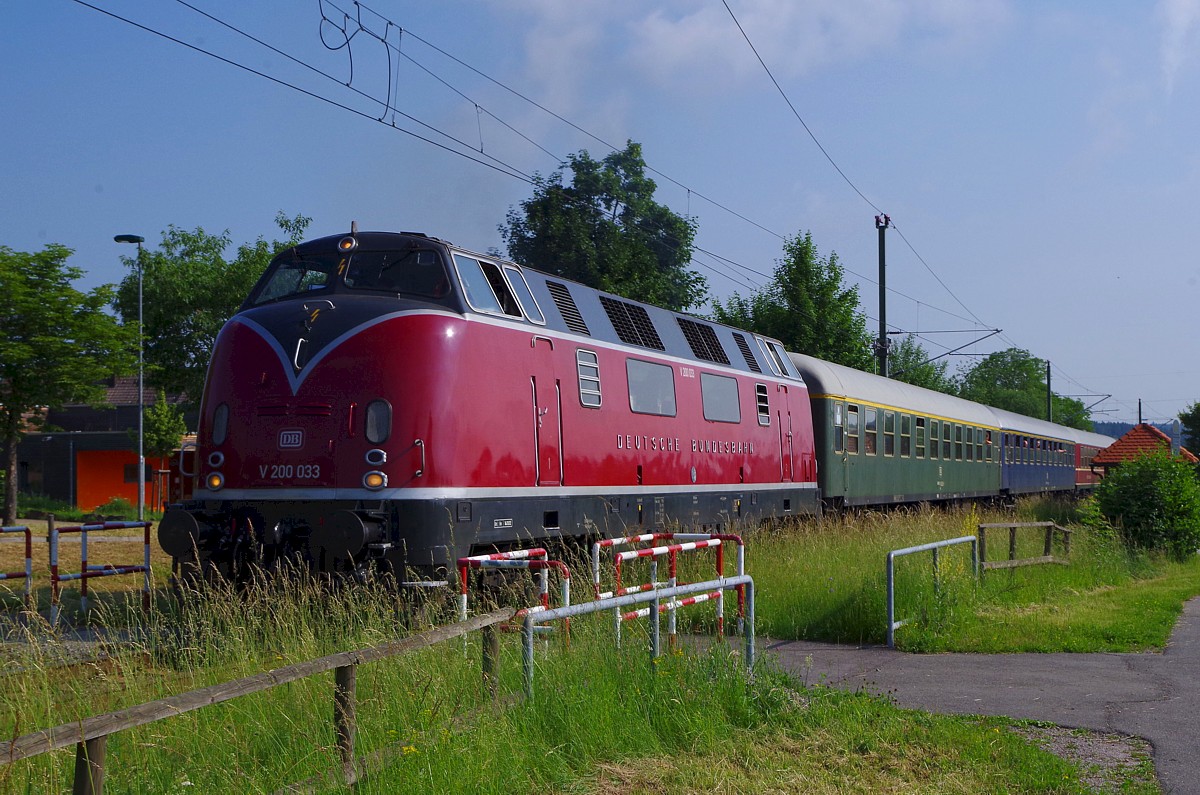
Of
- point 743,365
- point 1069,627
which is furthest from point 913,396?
point 1069,627

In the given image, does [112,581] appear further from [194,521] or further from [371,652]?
[371,652]

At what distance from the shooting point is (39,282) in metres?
30.8

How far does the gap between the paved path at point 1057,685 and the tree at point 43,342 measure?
80.9 ft

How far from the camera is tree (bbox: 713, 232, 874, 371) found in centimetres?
4250

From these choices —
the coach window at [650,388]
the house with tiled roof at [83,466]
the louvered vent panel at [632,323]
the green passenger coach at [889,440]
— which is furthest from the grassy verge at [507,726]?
the house with tiled roof at [83,466]

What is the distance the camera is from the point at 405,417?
34.9 feet

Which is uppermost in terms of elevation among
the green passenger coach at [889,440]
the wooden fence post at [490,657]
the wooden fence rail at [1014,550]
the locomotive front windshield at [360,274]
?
the locomotive front windshield at [360,274]

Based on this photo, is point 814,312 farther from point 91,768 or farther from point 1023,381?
point 1023,381

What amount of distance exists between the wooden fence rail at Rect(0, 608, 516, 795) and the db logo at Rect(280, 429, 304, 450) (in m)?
4.93

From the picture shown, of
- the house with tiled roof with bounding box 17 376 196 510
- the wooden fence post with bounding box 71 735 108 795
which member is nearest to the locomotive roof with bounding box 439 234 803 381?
the wooden fence post with bounding box 71 735 108 795

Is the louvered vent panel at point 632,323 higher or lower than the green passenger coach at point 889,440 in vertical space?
higher

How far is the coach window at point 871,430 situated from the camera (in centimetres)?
2341

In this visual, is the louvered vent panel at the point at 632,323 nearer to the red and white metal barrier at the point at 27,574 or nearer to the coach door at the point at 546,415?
the coach door at the point at 546,415

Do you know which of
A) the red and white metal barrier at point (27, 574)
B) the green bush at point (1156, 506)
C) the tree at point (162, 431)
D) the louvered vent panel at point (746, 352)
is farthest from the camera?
the tree at point (162, 431)
